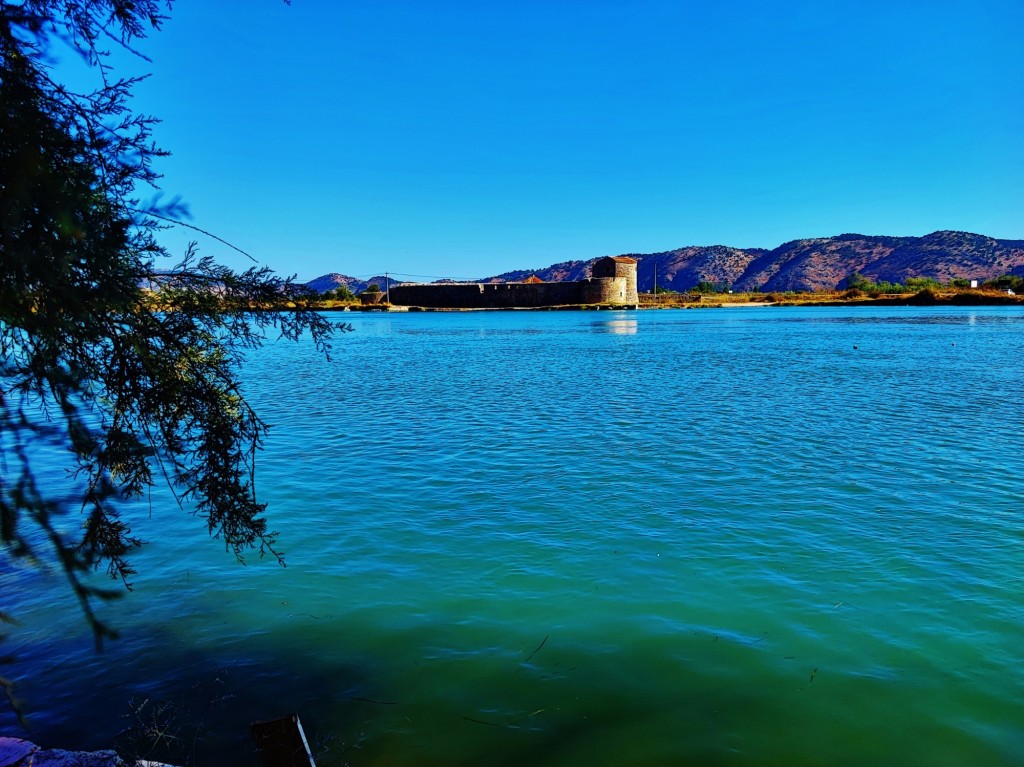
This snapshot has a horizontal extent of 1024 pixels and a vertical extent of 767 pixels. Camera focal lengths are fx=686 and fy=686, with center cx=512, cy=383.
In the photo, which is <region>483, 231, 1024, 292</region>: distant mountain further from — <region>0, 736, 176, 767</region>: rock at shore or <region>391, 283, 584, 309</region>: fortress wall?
<region>0, 736, 176, 767</region>: rock at shore

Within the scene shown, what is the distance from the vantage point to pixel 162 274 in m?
4.64

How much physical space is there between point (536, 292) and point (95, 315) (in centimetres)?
11261

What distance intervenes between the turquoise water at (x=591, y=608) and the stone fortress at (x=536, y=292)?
3792 inches

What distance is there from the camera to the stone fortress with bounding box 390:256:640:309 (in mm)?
108500

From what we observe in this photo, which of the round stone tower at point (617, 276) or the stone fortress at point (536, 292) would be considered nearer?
the round stone tower at point (617, 276)

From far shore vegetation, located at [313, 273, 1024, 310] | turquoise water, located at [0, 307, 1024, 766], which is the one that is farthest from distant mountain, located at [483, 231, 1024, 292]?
turquoise water, located at [0, 307, 1024, 766]

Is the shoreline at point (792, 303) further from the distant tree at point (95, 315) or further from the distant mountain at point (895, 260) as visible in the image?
the distant tree at point (95, 315)

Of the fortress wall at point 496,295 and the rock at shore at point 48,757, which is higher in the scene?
the fortress wall at point 496,295

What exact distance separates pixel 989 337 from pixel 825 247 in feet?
569

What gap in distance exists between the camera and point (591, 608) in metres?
6.31

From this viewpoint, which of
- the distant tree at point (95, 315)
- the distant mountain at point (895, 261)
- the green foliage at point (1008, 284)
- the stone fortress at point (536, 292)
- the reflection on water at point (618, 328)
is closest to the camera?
the distant tree at point (95, 315)

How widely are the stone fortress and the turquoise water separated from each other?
9632 centimetres

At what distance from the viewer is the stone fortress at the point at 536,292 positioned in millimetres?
108500

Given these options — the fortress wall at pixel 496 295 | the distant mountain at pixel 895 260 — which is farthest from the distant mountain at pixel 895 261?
the fortress wall at pixel 496 295
